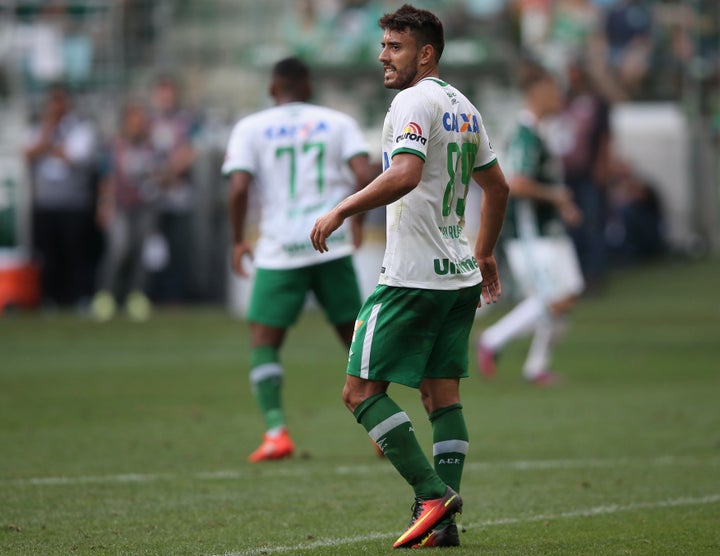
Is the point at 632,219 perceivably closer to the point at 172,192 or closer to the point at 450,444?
the point at 172,192

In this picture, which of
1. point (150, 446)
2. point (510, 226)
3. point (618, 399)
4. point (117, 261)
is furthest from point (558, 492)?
point (117, 261)

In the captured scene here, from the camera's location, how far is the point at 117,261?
20578mm

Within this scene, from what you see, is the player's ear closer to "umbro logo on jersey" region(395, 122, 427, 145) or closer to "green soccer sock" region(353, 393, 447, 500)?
"umbro logo on jersey" region(395, 122, 427, 145)

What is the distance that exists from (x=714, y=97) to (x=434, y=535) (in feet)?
67.4

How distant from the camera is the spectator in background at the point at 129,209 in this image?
2045cm

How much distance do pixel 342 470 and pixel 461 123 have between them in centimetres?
287

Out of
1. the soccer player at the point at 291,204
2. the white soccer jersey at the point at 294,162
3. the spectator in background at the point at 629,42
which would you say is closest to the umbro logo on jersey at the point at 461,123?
the soccer player at the point at 291,204

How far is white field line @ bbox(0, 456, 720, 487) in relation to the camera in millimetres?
7950

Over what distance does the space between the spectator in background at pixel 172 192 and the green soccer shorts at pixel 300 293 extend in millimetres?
12361

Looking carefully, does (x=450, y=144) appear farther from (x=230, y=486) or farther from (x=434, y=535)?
(x=230, y=486)

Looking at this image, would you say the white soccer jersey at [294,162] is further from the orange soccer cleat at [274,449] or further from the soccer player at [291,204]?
the orange soccer cleat at [274,449]

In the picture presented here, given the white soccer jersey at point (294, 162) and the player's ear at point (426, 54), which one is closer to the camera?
the player's ear at point (426, 54)

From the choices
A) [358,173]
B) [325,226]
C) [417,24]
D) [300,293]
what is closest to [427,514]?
[325,226]

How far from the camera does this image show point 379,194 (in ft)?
19.1
